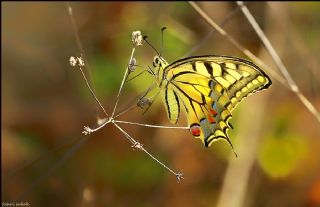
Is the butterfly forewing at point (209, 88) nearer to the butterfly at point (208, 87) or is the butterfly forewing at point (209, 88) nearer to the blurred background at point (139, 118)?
the butterfly at point (208, 87)

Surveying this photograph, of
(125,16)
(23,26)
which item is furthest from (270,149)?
(23,26)

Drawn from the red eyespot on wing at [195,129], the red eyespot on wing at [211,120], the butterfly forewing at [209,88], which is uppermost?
the butterfly forewing at [209,88]

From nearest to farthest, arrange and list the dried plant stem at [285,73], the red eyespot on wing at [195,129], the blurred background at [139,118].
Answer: the red eyespot on wing at [195,129]
the dried plant stem at [285,73]
the blurred background at [139,118]

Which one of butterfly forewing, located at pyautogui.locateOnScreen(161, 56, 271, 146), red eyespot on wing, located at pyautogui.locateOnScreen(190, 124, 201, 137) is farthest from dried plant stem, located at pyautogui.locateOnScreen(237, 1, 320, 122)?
red eyespot on wing, located at pyautogui.locateOnScreen(190, 124, 201, 137)

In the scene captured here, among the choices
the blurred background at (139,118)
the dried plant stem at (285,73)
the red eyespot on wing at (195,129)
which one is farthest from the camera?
the blurred background at (139,118)

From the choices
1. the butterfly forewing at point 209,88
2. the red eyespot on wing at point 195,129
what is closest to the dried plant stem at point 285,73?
the butterfly forewing at point 209,88

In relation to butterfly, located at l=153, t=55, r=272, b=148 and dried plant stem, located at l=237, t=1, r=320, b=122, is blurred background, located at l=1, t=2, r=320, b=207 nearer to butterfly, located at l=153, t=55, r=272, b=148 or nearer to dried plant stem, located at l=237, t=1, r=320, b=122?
dried plant stem, located at l=237, t=1, r=320, b=122

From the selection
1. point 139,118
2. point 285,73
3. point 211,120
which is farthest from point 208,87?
point 139,118

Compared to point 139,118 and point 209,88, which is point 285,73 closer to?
point 209,88
